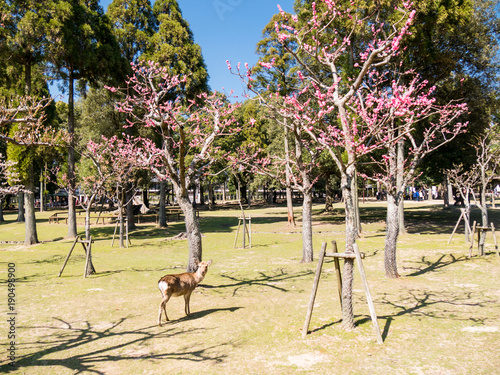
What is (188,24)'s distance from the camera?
94.3 ft

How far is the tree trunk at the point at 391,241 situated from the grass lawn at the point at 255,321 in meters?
0.34

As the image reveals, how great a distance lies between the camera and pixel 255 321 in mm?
6859

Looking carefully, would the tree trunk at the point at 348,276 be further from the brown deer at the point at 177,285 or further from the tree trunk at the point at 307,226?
the tree trunk at the point at 307,226

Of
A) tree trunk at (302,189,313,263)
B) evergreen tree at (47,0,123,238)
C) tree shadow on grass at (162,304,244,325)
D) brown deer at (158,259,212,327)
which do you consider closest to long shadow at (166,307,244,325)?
tree shadow on grass at (162,304,244,325)

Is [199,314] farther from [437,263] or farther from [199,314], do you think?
[437,263]

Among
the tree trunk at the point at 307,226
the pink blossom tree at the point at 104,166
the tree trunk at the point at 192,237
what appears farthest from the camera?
the tree trunk at the point at 307,226

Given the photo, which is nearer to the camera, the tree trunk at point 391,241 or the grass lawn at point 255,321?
the grass lawn at point 255,321

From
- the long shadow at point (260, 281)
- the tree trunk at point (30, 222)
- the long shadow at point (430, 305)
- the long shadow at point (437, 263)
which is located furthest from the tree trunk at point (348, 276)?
the tree trunk at point (30, 222)

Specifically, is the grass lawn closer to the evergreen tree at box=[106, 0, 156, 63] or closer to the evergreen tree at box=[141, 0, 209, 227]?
the evergreen tree at box=[141, 0, 209, 227]

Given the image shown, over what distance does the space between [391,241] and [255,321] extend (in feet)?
18.2

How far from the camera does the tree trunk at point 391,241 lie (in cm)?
1018

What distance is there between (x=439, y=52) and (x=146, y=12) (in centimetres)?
2210

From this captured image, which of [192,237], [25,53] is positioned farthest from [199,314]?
[25,53]

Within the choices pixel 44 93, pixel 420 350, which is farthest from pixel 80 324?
pixel 44 93
